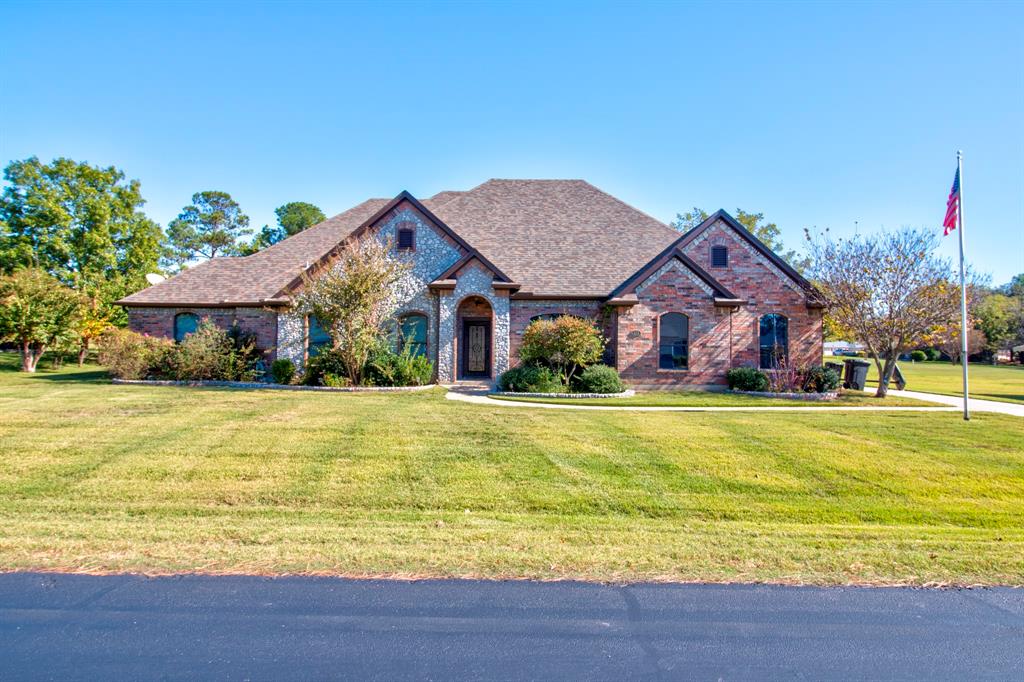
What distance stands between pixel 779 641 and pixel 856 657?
48 centimetres

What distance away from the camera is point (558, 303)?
2152 centimetres

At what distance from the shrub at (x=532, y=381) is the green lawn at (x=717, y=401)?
94 cm

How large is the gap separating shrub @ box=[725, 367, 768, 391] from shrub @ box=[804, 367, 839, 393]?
1.47 metres

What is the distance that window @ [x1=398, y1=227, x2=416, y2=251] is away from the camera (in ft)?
69.1

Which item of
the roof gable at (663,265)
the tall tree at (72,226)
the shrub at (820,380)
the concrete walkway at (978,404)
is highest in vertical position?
the tall tree at (72,226)

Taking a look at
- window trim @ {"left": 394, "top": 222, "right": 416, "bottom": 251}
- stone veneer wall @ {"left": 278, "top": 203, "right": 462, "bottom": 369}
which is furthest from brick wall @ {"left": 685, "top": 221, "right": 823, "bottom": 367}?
window trim @ {"left": 394, "top": 222, "right": 416, "bottom": 251}

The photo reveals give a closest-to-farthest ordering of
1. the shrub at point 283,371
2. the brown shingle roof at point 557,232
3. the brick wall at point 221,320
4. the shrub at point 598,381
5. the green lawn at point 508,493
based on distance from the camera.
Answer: the green lawn at point 508,493 < the shrub at point 598,381 < the shrub at point 283,371 < the brick wall at point 221,320 < the brown shingle roof at point 557,232

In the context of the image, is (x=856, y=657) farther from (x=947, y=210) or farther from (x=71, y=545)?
(x=947, y=210)

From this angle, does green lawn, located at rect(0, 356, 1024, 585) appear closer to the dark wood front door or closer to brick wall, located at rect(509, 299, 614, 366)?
brick wall, located at rect(509, 299, 614, 366)

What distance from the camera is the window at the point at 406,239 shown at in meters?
21.1

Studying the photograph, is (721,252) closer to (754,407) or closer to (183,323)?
(754,407)

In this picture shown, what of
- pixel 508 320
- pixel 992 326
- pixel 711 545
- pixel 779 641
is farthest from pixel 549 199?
pixel 992 326

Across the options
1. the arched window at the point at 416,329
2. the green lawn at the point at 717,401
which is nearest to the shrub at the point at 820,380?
the green lawn at the point at 717,401

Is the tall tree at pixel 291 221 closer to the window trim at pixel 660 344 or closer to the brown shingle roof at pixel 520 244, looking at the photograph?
the brown shingle roof at pixel 520 244
